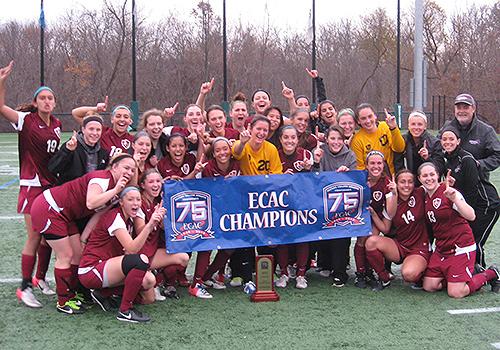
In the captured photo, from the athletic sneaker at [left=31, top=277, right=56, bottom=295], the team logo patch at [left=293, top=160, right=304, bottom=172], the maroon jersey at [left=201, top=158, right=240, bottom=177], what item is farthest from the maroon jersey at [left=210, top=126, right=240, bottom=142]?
the athletic sneaker at [left=31, top=277, right=56, bottom=295]

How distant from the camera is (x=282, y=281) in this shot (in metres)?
5.88

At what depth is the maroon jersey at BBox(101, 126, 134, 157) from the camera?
5.66 meters

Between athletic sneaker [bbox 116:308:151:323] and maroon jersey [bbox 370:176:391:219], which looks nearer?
athletic sneaker [bbox 116:308:151:323]

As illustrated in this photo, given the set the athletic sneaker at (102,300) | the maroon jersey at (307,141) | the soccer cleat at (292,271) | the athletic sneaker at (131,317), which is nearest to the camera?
the athletic sneaker at (131,317)

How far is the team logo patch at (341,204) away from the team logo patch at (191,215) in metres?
1.17

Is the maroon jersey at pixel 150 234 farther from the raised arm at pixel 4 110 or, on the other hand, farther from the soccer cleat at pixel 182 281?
the raised arm at pixel 4 110

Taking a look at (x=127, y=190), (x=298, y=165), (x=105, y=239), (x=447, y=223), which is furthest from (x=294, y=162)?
(x=105, y=239)

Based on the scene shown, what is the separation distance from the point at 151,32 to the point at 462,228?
3740cm

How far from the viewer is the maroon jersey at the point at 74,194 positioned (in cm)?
498

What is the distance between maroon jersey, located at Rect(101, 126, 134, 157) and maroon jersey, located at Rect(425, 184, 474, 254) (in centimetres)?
287

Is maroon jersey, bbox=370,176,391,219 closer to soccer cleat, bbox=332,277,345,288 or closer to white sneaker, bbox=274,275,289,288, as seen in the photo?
soccer cleat, bbox=332,277,345,288

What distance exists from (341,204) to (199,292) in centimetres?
162

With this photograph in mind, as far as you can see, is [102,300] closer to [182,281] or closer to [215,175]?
[182,281]

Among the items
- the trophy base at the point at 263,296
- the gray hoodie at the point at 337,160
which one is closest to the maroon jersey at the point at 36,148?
the trophy base at the point at 263,296
